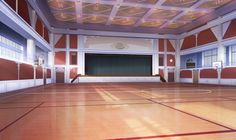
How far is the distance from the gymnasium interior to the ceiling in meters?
0.07

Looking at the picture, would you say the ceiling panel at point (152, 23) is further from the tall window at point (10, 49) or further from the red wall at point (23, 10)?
the tall window at point (10, 49)

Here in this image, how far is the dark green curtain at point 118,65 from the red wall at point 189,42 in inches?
149

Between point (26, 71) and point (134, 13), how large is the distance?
8826 millimetres

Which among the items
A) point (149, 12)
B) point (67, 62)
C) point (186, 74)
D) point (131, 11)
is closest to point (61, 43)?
point (67, 62)

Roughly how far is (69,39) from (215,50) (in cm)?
1338

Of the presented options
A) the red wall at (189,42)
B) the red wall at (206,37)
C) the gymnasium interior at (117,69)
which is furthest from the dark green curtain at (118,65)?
the red wall at (206,37)

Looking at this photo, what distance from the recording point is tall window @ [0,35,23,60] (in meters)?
12.0

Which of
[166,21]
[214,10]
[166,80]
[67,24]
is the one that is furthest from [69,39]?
[214,10]

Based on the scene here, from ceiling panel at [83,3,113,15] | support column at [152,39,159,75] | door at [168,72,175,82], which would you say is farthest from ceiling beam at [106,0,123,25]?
door at [168,72,175,82]

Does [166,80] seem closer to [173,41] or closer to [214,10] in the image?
[173,41]

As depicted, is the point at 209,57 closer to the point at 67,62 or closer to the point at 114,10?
the point at 114,10

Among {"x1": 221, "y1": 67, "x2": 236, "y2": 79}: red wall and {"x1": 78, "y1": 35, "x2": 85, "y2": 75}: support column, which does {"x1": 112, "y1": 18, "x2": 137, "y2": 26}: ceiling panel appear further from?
{"x1": 221, "y1": 67, "x2": 236, "y2": 79}: red wall

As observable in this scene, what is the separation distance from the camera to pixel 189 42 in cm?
1859

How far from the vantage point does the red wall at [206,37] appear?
15.4m
